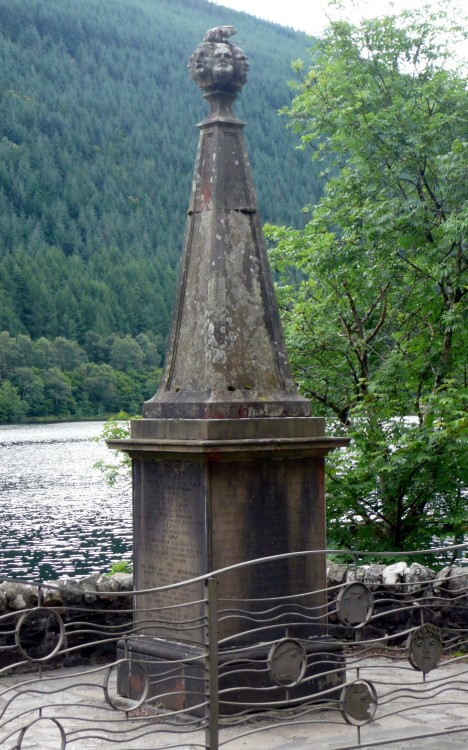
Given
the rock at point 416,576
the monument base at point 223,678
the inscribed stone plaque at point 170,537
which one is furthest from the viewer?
the rock at point 416,576

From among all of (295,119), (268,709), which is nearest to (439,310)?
(295,119)

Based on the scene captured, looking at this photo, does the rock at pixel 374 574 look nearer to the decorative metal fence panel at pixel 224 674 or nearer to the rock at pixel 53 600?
the decorative metal fence panel at pixel 224 674

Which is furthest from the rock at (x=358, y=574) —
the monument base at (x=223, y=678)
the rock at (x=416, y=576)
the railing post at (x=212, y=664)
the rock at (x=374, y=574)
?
the railing post at (x=212, y=664)

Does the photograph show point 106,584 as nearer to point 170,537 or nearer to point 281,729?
point 170,537

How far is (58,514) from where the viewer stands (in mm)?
36531

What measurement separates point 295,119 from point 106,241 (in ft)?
476

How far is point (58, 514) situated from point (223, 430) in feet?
98.8

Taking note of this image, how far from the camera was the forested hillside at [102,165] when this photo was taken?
399 feet

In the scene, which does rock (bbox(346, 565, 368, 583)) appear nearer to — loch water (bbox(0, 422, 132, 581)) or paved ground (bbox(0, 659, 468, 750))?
paved ground (bbox(0, 659, 468, 750))

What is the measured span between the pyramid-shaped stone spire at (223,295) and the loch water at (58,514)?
12950mm

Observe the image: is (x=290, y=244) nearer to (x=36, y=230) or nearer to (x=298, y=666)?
(x=298, y=666)

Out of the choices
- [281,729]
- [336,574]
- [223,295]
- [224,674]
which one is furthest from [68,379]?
[224,674]

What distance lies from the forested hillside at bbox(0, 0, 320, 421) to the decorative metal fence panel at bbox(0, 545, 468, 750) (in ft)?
315

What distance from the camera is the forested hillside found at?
399 feet
